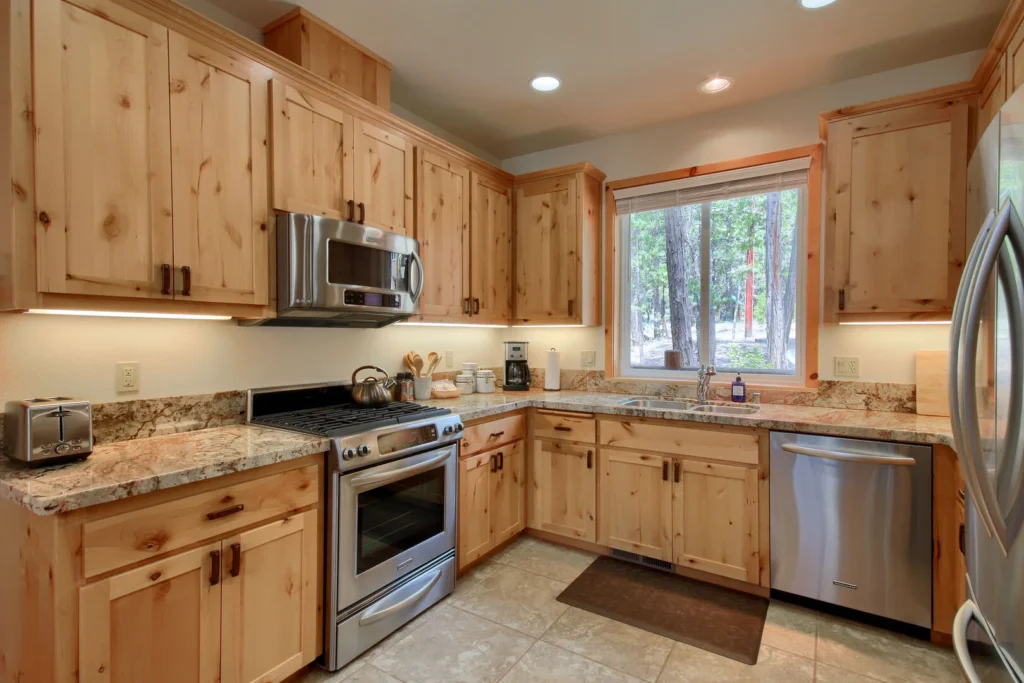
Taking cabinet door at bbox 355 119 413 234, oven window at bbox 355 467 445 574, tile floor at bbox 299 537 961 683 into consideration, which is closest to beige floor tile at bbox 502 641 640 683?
tile floor at bbox 299 537 961 683

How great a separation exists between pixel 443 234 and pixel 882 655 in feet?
9.30

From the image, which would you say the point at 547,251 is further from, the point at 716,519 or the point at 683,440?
the point at 716,519

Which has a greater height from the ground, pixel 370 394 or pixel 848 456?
pixel 370 394

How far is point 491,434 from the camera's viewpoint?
8.97 feet

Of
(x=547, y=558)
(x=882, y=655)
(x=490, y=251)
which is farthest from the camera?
(x=490, y=251)

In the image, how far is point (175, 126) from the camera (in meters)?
1.71

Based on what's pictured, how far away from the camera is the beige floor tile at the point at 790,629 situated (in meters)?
2.04

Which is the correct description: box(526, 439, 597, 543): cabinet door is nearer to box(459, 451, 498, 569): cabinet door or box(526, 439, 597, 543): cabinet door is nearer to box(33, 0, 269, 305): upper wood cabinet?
box(459, 451, 498, 569): cabinet door

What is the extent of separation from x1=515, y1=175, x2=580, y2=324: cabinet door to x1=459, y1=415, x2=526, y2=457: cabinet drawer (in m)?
0.79

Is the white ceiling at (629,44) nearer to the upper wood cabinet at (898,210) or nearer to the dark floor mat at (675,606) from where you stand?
the upper wood cabinet at (898,210)

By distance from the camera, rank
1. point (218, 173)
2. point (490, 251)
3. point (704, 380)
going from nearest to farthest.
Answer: point (218, 173) < point (704, 380) < point (490, 251)

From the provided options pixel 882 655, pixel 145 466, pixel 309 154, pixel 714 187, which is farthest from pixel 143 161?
pixel 882 655

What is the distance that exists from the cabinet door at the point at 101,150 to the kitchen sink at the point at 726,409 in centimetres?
260

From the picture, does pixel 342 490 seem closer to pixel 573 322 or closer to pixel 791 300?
pixel 573 322
